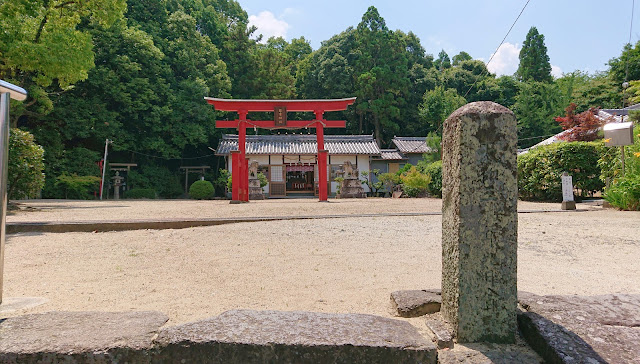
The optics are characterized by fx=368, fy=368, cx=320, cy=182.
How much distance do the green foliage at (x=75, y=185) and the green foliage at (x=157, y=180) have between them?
277cm

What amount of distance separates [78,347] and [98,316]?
311 mm

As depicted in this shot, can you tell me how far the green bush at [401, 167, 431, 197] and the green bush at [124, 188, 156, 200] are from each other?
13074 mm

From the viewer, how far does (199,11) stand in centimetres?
2623

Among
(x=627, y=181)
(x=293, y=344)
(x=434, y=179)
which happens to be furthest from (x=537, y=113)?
(x=293, y=344)

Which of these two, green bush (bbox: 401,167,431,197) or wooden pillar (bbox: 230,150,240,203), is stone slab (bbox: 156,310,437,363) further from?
green bush (bbox: 401,167,431,197)

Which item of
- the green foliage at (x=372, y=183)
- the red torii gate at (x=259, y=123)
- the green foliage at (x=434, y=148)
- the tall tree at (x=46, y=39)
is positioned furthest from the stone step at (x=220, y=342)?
the green foliage at (x=434, y=148)

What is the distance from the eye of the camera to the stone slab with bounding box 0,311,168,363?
1.40 m

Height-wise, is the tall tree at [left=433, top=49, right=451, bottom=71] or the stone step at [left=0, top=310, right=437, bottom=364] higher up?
the tall tree at [left=433, top=49, right=451, bottom=71]

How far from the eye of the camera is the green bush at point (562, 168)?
34.1 feet

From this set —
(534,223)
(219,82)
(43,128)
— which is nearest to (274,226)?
(534,223)

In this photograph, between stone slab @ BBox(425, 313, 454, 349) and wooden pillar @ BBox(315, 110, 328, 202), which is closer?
stone slab @ BBox(425, 313, 454, 349)

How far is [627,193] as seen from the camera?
7.55m

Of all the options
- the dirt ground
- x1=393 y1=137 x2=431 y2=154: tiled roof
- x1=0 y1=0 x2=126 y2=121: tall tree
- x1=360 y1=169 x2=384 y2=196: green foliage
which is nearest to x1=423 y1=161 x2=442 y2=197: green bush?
x1=360 y1=169 x2=384 y2=196: green foliage

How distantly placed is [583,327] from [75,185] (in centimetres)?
1891
